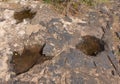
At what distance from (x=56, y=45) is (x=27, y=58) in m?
0.95

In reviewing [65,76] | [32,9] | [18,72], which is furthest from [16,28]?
[65,76]

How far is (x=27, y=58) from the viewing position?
6.46 m

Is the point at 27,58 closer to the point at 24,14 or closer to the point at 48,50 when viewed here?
the point at 48,50

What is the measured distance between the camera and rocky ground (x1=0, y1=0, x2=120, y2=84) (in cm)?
596

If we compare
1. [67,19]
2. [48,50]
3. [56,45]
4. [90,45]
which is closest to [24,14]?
[67,19]

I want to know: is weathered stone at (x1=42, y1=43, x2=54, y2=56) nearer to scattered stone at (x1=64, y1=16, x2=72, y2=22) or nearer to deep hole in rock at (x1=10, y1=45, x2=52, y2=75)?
deep hole in rock at (x1=10, y1=45, x2=52, y2=75)

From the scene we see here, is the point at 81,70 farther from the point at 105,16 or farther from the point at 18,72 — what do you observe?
the point at 105,16

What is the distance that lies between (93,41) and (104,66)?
3.67 feet

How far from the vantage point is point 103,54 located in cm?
671

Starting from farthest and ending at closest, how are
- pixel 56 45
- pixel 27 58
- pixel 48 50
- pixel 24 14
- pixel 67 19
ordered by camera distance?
pixel 24 14, pixel 67 19, pixel 56 45, pixel 48 50, pixel 27 58

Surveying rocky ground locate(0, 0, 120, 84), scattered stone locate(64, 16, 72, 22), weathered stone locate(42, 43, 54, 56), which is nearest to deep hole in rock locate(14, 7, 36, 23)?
Result: rocky ground locate(0, 0, 120, 84)

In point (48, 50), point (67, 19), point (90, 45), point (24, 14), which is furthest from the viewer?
point (24, 14)

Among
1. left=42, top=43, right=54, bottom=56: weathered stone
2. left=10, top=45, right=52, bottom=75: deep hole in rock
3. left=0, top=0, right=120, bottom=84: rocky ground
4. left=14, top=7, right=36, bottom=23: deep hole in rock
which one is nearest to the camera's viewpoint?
left=0, top=0, right=120, bottom=84: rocky ground

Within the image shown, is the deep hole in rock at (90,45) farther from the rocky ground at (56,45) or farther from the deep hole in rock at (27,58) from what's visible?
the deep hole in rock at (27,58)
